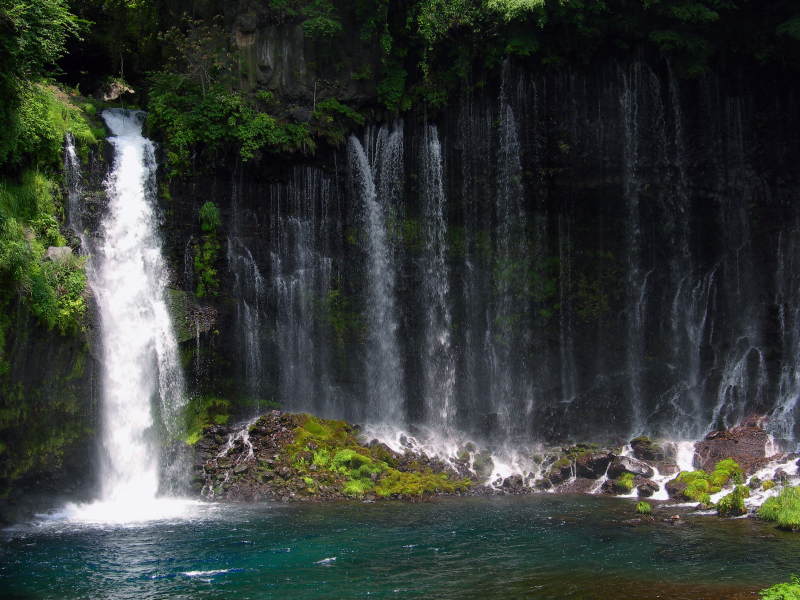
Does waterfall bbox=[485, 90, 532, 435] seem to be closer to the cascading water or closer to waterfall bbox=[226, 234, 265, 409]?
waterfall bbox=[226, 234, 265, 409]

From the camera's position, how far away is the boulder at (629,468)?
798 inches

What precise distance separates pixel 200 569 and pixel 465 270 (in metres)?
15.5

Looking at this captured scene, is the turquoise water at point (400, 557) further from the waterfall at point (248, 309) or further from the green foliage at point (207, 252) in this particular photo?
the green foliage at point (207, 252)

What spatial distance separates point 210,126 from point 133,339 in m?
7.40

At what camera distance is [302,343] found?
24.8 m

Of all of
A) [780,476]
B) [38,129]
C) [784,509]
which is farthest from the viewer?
[38,129]

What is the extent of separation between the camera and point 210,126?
2380cm

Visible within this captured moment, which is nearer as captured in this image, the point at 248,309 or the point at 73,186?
the point at 73,186

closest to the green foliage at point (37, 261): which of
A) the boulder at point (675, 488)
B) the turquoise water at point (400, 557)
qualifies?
the turquoise water at point (400, 557)

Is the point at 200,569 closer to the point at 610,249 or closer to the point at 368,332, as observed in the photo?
the point at 368,332

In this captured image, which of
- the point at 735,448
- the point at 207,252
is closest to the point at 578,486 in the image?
the point at 735,448

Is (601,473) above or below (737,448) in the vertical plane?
below

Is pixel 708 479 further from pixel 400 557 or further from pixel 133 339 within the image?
pixel 133 339

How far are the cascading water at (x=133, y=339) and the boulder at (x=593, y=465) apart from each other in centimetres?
1082
